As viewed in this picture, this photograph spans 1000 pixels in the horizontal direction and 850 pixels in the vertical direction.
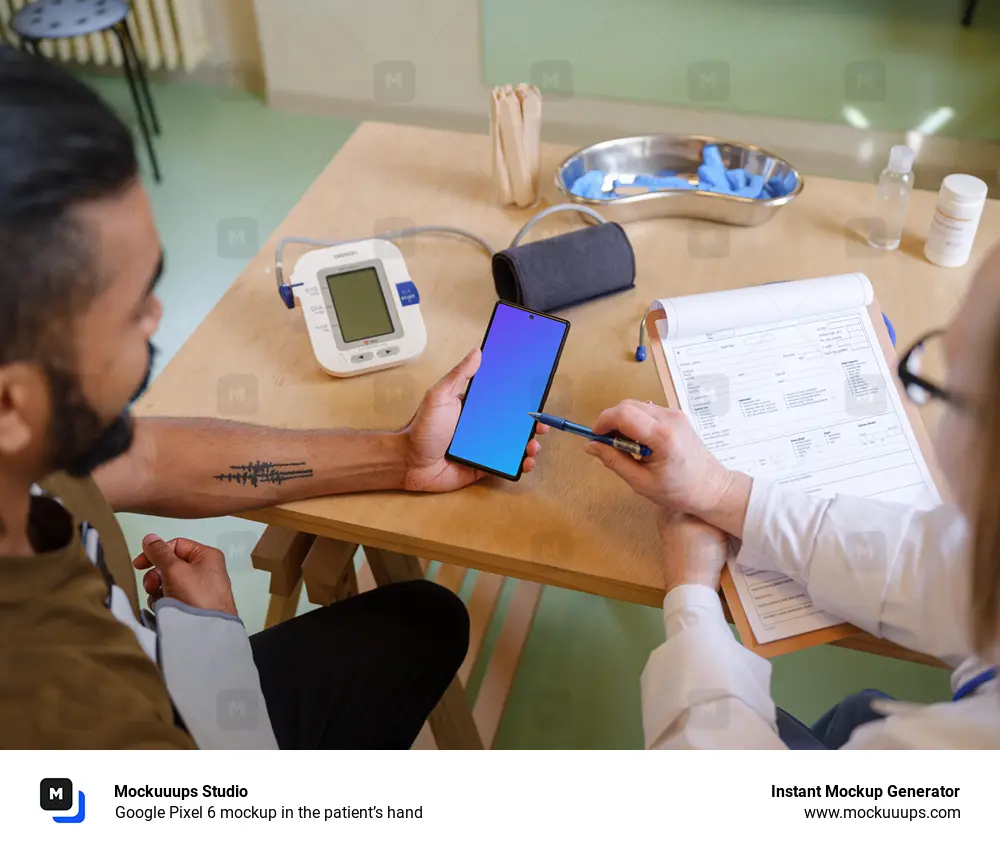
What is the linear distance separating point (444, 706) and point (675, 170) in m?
0.90

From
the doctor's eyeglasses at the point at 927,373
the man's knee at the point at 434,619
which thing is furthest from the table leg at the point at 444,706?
the doctor's eyeglasses at the point at 927,373

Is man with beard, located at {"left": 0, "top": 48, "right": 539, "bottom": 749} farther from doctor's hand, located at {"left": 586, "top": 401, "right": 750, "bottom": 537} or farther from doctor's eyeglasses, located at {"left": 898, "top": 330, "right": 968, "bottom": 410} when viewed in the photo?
doctor's eyeglasses, located at {"left": 898, "top": 330, "right": 968, "bottom": 410}

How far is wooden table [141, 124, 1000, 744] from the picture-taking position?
872 mm

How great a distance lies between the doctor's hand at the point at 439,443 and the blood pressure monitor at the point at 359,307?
11 cm

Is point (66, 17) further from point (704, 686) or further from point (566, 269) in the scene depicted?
point (704, 686)

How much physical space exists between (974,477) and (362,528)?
1.84 ft

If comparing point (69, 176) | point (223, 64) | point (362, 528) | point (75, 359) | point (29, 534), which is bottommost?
point (223, 64)

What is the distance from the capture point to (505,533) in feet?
2.85

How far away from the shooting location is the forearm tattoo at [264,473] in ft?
3.03

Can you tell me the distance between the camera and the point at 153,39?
2.95m

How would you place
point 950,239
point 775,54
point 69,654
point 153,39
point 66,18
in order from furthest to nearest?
point 153,39
point 775,54
point 66,18
point 950,239
point 69,654

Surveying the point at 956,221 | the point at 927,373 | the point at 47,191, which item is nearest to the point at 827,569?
the point at 927,373
